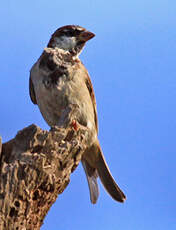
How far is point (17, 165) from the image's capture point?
3.05 metres

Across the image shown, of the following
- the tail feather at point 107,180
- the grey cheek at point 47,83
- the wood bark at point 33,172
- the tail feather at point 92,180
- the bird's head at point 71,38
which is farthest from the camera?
the bird's head at point 71,38

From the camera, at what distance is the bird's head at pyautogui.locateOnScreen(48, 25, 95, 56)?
16.5 ft

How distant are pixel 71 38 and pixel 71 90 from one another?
0.77 metres

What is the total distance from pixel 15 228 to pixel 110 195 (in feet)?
6.44

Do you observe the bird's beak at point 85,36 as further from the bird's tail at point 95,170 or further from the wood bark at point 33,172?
the wood bark at point 33,172

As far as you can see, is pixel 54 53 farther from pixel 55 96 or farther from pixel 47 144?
pixel 47 144

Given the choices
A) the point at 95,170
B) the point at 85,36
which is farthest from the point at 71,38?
the point at 95,170

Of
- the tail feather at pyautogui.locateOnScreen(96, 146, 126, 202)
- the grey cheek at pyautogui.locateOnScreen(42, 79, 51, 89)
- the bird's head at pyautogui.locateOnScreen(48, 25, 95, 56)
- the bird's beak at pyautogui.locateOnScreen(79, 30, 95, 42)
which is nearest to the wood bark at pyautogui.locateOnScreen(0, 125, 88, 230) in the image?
the grey cheek at pyautogui.locateOnScreen(42, 79, 51, 89)

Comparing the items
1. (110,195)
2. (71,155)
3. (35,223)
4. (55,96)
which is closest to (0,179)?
(35,223)

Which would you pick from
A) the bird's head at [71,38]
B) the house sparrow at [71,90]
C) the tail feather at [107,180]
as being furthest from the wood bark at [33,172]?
the bird's head at [71,38]

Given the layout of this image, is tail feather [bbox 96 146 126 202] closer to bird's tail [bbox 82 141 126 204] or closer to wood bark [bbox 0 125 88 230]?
bird's tail [bbox 82 141 126 204]

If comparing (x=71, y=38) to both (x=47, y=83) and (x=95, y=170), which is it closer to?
(x=47, y=83)

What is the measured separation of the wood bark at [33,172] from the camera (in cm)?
295

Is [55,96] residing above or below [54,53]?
below
